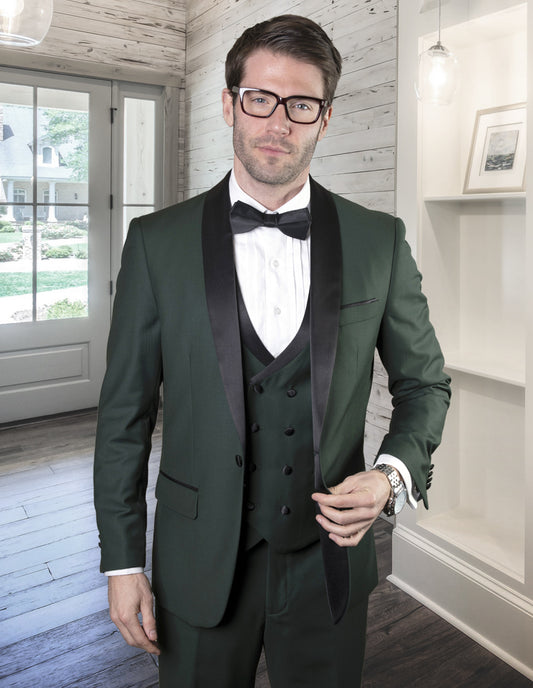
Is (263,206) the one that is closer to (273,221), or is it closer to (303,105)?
(273,221)

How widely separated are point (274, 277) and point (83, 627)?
1739 mm

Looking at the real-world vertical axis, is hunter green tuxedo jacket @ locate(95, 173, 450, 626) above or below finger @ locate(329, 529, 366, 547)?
above

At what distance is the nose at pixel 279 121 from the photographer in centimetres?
105

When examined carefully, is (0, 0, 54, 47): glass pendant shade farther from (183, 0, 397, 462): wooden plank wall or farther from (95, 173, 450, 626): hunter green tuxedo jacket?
(183, 0, 397, 462): wooden plank wall

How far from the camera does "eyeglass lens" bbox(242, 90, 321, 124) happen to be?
1061 millimetres

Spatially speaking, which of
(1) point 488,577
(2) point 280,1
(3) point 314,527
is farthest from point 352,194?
(3) point 314,527

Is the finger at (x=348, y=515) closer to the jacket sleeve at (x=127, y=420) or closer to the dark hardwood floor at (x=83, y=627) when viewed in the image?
the jacket sleeve at (x=127, y=420)

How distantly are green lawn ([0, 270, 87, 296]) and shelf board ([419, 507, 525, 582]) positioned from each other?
10.7 feet

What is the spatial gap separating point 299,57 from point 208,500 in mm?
778

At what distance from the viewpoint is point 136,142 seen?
485cm

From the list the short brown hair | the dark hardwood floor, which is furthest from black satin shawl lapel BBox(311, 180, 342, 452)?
the dark hardwood floor

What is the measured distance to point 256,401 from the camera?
41.3 inches

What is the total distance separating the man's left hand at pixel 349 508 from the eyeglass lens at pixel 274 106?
24.3 inches

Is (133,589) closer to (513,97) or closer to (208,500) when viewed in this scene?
(208,500)
